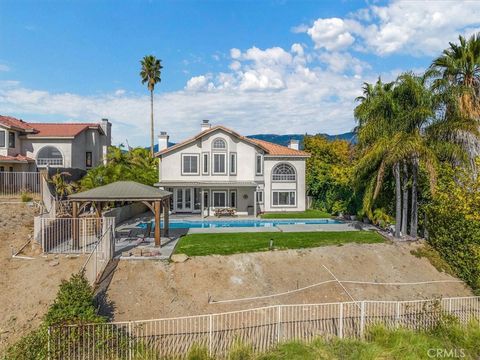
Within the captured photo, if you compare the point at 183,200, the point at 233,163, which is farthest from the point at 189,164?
the point at 233,163

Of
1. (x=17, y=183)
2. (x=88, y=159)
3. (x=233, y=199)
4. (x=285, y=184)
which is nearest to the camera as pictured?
(x=17, y=183)

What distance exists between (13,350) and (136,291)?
4.40 metres

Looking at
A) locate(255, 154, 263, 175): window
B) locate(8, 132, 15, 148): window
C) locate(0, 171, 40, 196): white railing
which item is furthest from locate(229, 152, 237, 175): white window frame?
locate(8, 132, 15, 148): window

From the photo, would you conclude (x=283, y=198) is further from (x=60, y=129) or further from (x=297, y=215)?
(x=60, y=129)

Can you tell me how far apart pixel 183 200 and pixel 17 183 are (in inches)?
522

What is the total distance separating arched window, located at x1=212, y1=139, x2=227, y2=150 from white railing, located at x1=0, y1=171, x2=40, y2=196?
14.3m

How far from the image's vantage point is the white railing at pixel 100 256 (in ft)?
42.6

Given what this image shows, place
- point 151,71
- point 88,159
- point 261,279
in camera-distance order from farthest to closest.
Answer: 1. point 151,71
2. point 88,159
3. point 261,279

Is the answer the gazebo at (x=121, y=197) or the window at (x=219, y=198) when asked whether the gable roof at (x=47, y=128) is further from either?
the gazebo at (x=121, y=197)

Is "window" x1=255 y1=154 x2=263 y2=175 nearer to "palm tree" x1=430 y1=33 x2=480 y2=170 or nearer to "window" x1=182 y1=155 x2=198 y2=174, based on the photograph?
"window" x1=182 y1=155 x2=198 y2=174

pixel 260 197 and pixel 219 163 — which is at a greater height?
pixel 219 163

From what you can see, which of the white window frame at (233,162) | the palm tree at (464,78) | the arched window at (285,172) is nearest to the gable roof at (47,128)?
the white window frame at (233,162)

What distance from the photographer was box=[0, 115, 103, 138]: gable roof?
31484 millimetres

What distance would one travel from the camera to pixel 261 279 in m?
14.4
